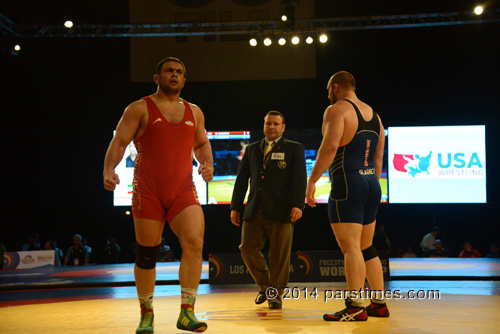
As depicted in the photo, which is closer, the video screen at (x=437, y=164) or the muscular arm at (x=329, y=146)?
the muscular arm at (x=329, y=146)

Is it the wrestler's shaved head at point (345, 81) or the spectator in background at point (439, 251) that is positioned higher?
the wrestler's shaved head at point (345, 81)

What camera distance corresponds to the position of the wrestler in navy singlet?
3.83 m

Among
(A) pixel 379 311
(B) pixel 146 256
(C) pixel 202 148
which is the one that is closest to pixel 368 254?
(A) pixel 379 311

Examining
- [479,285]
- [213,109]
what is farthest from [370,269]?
[213,109]

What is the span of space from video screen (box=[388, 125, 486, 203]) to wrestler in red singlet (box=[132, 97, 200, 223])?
32.3 ft

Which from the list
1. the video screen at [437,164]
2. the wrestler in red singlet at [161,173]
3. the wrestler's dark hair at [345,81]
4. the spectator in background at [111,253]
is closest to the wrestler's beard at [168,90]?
the wrestler in red singlet at [161,173]

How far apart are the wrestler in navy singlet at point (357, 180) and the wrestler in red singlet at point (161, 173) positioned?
1.06 meters

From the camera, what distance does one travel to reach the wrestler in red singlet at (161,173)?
3.38m

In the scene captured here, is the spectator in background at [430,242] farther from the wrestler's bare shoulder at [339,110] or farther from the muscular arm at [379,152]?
the wrestler's bare shoulder at [339,110]

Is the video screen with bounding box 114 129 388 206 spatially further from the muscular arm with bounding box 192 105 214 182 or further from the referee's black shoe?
the muscular arm with bounding box 192 105 214 182

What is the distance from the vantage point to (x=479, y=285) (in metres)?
6.53

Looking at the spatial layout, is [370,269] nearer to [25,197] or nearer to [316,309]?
[316,309]

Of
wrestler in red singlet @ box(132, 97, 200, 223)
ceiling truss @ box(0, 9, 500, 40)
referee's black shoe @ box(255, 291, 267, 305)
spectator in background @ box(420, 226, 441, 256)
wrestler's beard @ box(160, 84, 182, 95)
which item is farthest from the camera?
spectator in background @ box(420, 226, 441, 256)

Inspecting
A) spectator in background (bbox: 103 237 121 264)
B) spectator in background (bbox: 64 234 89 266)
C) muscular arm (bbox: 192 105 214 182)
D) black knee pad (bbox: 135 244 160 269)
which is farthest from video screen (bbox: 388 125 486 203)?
black knee pad (bbox: 135 244 160 269)
